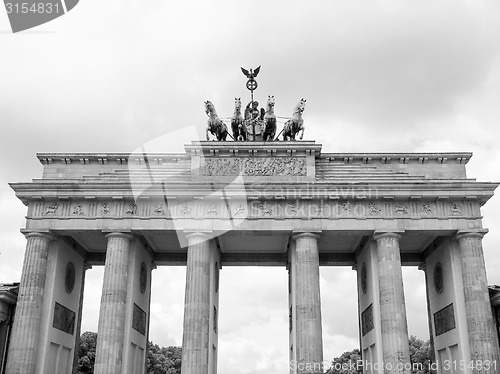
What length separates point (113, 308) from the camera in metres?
29.7

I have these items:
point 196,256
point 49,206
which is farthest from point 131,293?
point 49,206

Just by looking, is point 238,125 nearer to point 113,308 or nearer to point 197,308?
Answer: point 197,308

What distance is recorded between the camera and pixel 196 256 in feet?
101

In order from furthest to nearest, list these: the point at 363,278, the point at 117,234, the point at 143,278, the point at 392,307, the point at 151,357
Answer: the point at 151,357 → the point at 363,278 → the point at 143,278 → the point at 117,234 → the point at 392,307

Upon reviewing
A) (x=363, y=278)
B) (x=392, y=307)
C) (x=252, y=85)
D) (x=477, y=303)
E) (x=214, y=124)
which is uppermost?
(x=252, y=85)

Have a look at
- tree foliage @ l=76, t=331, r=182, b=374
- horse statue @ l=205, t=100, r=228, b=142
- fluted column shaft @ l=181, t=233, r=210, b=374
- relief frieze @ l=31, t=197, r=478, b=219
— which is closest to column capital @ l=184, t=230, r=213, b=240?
fluted column shaft @ l=181, t=233, r=210, b=374

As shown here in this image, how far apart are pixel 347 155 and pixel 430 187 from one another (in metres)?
5.59

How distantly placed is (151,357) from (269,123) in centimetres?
5486

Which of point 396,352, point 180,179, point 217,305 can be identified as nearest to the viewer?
point 396,352

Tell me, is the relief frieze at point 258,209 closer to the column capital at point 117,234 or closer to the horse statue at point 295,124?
the column capital at point 117,234

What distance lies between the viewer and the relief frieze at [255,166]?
32688 mm

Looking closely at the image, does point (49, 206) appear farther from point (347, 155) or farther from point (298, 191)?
point (347, 155)

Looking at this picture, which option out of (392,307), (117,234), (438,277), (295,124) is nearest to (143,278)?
(117,234)

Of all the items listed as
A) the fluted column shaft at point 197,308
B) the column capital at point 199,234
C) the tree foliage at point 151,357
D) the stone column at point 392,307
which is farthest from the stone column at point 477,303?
the tree foliage at point 151,357
